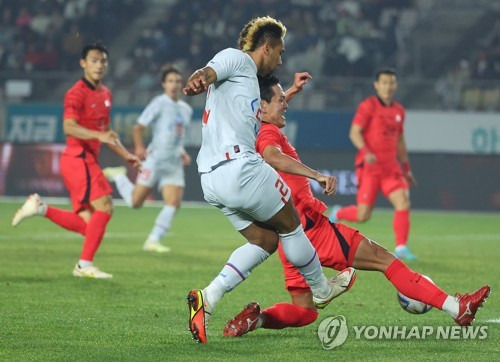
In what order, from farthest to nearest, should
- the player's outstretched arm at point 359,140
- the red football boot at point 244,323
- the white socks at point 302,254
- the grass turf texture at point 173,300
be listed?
1. the player's outstretched arm at point 359,140
2. the red football boot at point 244,323
3. the white socks at point 302,254
4. the grass turf texture at point 173,300

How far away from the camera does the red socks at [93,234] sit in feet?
34.5

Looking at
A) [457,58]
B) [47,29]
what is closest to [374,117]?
[457,58]

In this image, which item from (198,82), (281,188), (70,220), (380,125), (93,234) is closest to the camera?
(198,82)

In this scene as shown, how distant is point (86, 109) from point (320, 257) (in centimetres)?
461

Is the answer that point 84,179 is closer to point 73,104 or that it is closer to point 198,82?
point 73,104

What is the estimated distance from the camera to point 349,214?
1427cm

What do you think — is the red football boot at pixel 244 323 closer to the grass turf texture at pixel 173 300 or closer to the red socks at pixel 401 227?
the grass turf texture at pixel 173 300

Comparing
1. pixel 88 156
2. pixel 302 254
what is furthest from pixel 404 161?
pixel 302 254

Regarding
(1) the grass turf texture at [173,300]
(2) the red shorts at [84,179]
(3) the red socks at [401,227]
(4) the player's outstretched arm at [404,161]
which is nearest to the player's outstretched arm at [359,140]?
(4) the player's outstretched arm at [404,161]

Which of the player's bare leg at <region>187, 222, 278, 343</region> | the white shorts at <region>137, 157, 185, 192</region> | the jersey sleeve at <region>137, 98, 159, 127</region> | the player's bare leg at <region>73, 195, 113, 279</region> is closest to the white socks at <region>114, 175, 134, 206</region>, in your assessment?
the white shorts at <region>137, 157, 185, 192</region>

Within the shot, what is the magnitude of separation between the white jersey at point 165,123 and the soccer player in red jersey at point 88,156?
3.38 m

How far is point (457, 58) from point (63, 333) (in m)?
20.9

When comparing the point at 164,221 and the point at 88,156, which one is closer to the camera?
the point at 88,156

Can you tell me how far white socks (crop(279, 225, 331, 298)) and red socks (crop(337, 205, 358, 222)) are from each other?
732 centimetres
